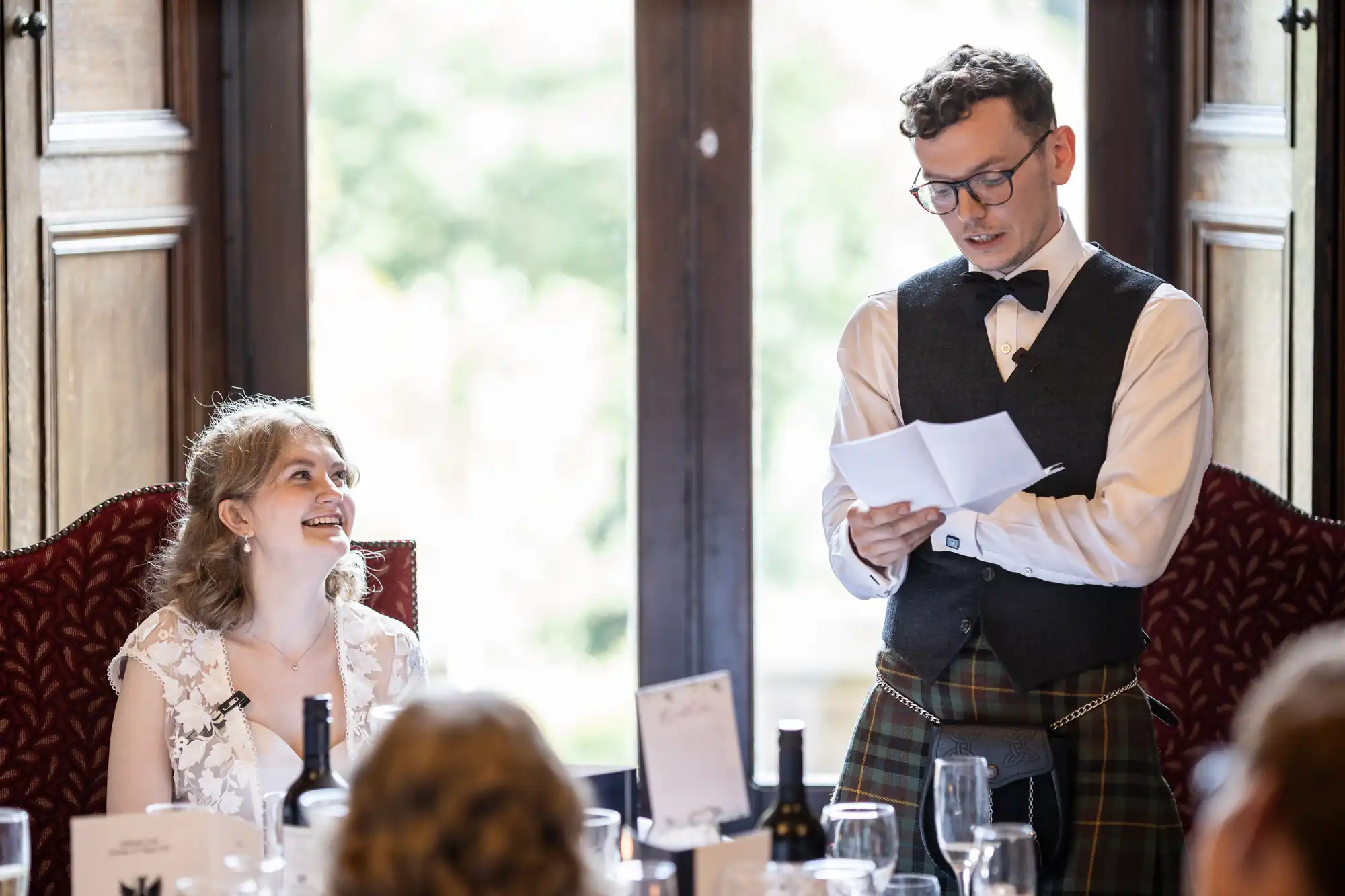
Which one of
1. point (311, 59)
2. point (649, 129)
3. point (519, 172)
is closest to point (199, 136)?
point (311, 59)

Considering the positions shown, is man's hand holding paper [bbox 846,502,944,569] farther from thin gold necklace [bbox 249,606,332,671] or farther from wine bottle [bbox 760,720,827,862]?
thin gold necklace [bbox 249,606,332,671]

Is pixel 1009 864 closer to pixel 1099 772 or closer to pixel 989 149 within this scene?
pixel 1099 772

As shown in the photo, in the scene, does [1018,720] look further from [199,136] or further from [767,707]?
[199,136]

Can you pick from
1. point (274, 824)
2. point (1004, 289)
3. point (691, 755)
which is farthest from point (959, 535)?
point (274, 824)

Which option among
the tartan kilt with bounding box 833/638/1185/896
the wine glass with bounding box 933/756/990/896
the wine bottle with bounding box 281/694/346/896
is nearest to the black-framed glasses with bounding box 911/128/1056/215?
the tartan kilt with bounding box 833/638/1185/896

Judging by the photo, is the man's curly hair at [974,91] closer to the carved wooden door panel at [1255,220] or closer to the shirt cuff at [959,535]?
the shirt cuff at [959,535]

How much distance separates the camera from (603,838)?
1511 millimetres

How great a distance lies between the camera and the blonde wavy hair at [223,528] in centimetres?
244

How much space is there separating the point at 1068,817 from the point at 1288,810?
47.9 inches

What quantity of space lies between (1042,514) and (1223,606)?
779 millimetres

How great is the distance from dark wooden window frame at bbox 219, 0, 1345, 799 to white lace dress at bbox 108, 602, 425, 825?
38.2 inches

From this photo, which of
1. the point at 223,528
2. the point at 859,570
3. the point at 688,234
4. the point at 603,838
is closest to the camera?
the point at 603,838

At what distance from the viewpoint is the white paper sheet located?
1.79 m

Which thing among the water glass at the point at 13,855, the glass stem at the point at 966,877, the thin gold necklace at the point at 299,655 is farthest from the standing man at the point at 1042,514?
the water glass at the point at 13,855
